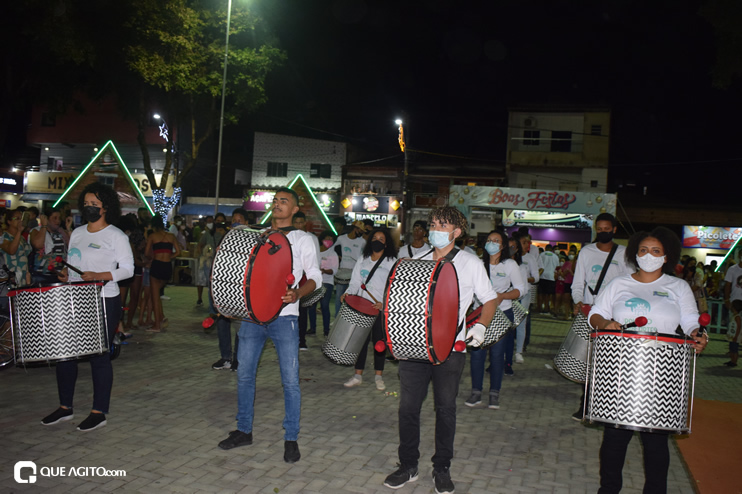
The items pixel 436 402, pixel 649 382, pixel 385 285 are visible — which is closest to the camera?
pixel 649 382

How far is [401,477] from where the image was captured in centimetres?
441

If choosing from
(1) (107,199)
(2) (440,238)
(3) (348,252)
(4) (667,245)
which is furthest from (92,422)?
(3) (348,252)

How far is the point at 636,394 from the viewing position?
3.62 m

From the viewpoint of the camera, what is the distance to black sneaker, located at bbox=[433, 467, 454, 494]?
4.30m

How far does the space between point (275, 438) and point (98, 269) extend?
2210 mm

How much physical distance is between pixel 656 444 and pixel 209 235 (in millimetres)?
11707

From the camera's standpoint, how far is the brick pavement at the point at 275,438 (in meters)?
4.43

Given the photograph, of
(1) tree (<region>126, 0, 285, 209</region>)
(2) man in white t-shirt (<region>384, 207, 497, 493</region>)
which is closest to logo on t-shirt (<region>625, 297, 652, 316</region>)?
(2) man in white t-shirt (<region>384, 207, 497, 493</region>)

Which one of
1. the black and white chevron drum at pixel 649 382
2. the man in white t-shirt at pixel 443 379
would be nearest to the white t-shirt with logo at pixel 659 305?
the black and white chevron drum at pixel 649 382

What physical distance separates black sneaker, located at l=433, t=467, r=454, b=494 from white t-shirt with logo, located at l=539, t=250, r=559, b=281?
12.7 m

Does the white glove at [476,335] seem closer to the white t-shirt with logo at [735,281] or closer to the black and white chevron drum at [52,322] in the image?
the black and white chevron drum at [52,322]

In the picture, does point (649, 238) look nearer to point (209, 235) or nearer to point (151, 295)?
point (151, 295)

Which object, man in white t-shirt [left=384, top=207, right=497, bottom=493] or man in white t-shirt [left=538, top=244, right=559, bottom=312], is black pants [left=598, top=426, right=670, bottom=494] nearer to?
man in white t-shirt [left=384, top=207, right=497, bottom=493]

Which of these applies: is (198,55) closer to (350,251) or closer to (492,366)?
(350,251)
